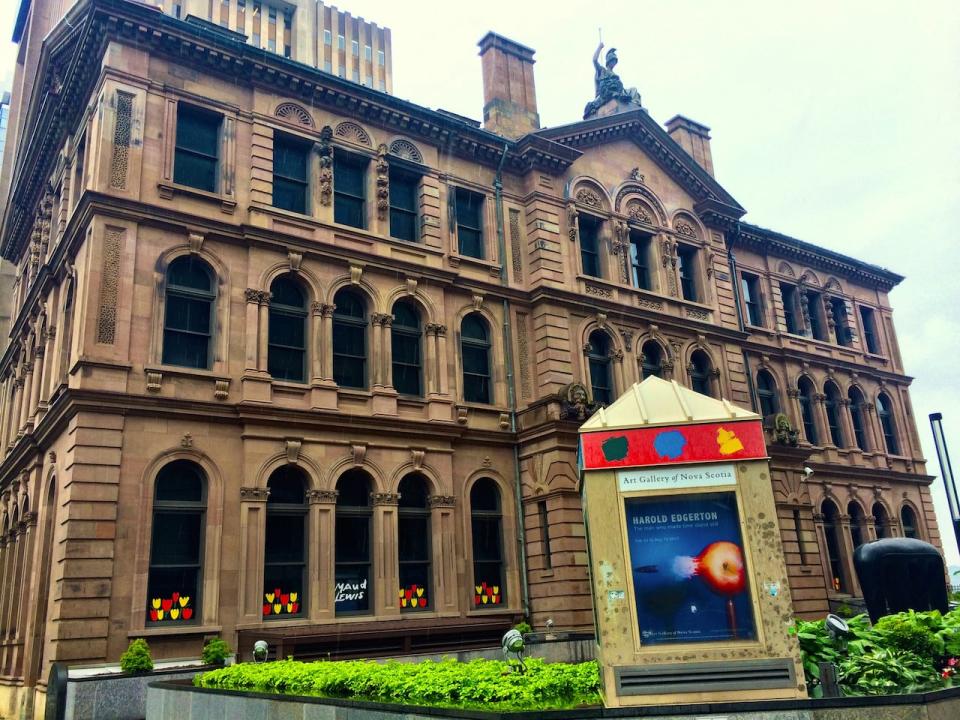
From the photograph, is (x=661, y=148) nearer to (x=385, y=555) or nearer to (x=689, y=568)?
(x=385, y=555)

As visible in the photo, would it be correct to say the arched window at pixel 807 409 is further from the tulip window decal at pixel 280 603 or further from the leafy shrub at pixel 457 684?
the leafy shrub at pixel 457 684

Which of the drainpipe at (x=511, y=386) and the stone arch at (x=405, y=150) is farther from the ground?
the stone arch at (x=405, y=150)

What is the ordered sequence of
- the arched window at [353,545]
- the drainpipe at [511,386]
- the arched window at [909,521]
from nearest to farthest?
the arched window at [353,545] → the drainpipe at [511,386] → the arched window at [909,521]

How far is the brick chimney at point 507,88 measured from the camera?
29453 millimetres

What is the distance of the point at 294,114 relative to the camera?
2416 cm

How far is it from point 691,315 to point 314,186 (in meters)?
15.2

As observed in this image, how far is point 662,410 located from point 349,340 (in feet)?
49.5

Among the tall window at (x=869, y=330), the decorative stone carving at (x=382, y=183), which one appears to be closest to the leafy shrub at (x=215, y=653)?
the decorative stone carving at (x=382, y=183)

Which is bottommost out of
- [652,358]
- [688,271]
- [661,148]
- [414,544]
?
[414,544]

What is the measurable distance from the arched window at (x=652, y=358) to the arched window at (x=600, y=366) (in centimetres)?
171

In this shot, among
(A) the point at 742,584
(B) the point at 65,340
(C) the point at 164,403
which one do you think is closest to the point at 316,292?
(C) the point at 164,403

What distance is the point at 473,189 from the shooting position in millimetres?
27672

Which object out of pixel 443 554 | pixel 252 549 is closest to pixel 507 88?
pixel 443 554

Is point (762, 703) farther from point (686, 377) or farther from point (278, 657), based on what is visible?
point (686, 377)
